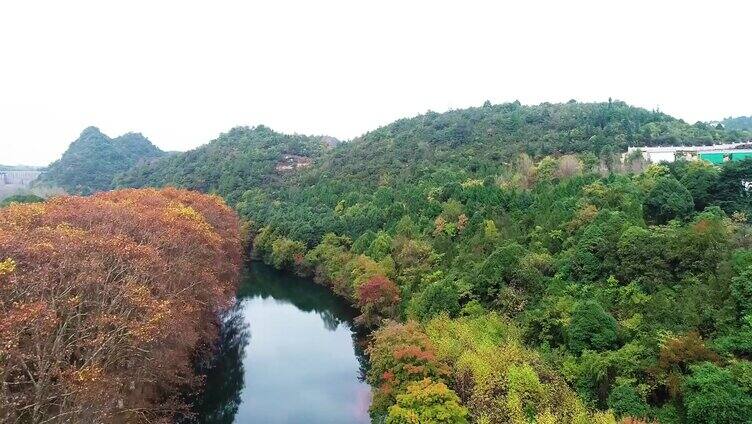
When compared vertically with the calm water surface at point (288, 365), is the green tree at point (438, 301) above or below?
above

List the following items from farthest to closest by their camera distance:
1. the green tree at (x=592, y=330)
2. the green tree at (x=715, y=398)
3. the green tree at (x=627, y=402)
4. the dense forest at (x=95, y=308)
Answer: the green tree at (x=592, y=330)
the green tree at (x=627, y=402)
the green tree at (x=715, y=398)
the dense forest at (x=95, y=308)

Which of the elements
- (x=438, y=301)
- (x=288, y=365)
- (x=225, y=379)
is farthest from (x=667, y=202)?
(x=225, y=379)

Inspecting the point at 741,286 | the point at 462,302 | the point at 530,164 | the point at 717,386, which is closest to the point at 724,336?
the point at 741,286

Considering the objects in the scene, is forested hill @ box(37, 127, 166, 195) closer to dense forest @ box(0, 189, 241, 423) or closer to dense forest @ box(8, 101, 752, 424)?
dense forest @ box(8, 101, 752, 424)

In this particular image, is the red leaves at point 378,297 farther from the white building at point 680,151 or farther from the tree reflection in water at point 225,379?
the white building at point 680,151

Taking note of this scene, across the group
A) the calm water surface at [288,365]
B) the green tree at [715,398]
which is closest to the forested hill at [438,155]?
the calm water surface at [288,365]

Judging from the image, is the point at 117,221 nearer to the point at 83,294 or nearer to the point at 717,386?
the point at 83,294
